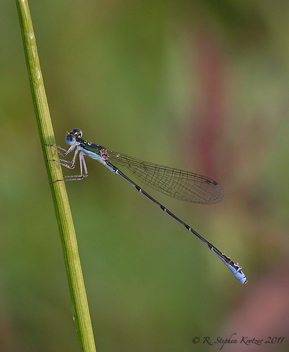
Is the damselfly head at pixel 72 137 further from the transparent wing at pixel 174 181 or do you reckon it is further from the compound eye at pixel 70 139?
the transparent wing at pixel 174 181

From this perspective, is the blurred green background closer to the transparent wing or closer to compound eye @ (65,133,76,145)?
the transparent wing

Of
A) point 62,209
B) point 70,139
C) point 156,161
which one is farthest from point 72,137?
point 62,209

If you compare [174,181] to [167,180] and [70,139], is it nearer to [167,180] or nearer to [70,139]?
[167,180]

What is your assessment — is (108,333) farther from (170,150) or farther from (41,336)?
(170,150)

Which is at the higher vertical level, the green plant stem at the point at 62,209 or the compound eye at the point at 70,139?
the compound eye at the point at 70,139
